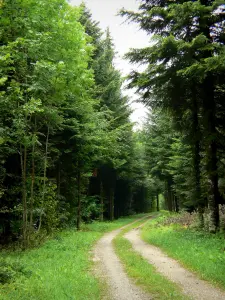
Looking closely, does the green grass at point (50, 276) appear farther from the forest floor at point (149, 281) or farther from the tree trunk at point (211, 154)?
the tree trunk at point (211, 154)

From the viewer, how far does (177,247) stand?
13.1 m

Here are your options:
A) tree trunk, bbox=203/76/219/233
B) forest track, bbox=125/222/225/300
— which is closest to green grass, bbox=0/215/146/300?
forest track, bbox=125/222/225/300

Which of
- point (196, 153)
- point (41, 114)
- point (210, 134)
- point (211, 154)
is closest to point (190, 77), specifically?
point (210, 134)

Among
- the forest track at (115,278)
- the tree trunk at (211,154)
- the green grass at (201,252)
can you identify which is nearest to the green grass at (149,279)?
the forest track at (115,278)

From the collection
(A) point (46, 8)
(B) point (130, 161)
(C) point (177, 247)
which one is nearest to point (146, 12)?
(A) point (46, 8)

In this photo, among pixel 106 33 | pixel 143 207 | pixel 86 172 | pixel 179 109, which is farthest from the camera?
pixel 143 207

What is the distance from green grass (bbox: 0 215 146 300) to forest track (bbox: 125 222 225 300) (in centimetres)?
218

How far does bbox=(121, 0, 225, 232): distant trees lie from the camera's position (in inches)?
539

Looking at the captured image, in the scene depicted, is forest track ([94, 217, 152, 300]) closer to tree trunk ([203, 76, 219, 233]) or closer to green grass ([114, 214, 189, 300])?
green grass ([114, 214, 189, 300])

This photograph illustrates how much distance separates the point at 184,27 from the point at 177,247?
33.9ft

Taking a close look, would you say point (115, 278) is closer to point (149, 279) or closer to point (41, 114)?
point (149, 279)

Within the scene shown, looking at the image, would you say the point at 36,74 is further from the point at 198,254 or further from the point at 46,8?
the point at 198,254

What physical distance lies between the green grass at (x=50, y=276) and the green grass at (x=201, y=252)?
10.4 ft

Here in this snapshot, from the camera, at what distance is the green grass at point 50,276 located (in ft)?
24.0
